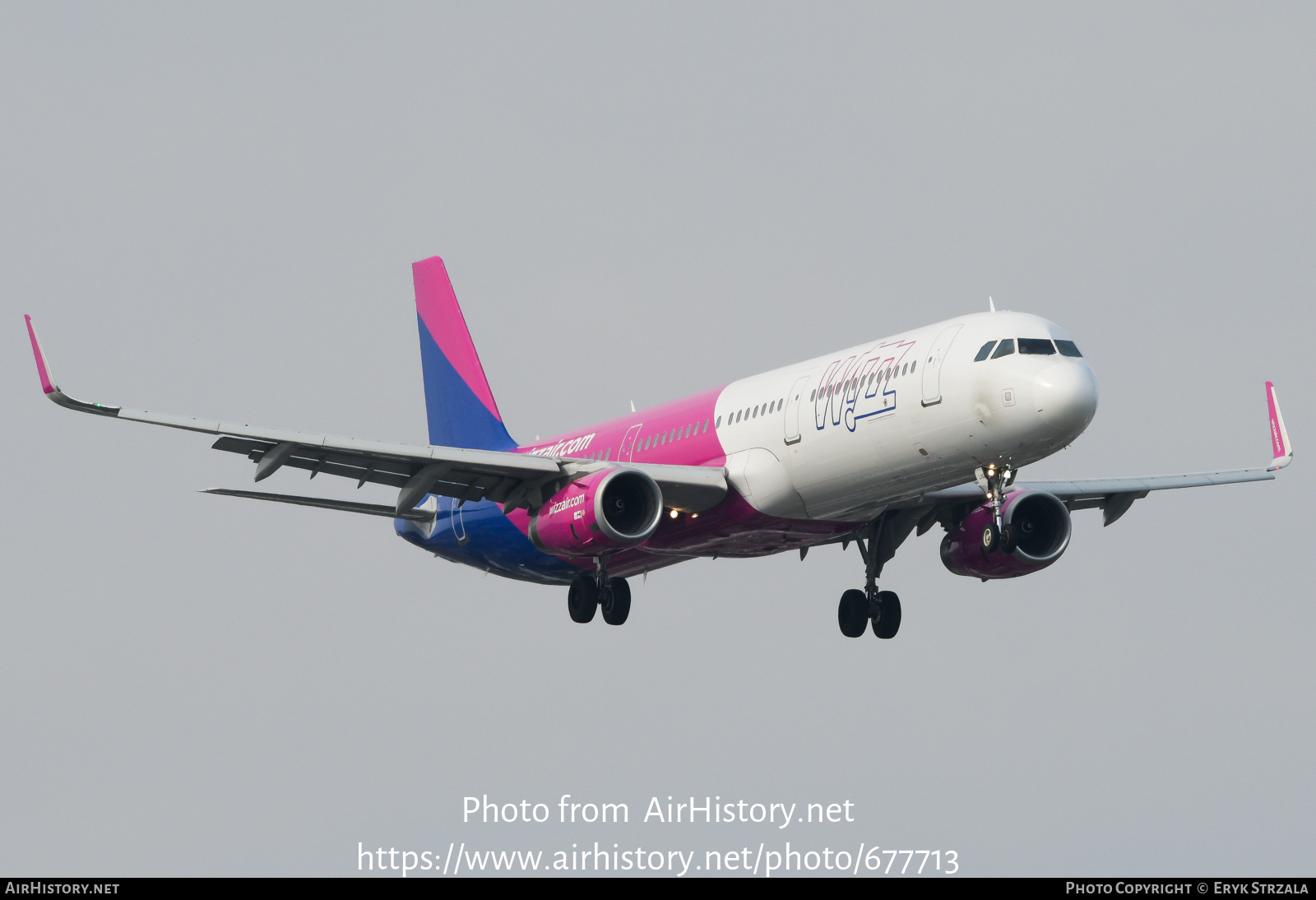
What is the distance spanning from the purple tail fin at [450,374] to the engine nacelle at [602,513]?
10.2 m

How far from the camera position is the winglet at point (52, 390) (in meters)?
36.0

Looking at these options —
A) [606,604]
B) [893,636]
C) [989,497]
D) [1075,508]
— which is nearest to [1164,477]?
[1075,508]

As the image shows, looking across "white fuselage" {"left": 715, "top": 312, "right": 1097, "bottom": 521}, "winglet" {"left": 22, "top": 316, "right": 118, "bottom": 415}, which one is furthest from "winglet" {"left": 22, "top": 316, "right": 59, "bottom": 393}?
"white fuselage" {"left": 715, "top": 312, "right": 1097, "bottom": 521}

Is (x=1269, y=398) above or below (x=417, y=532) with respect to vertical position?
above

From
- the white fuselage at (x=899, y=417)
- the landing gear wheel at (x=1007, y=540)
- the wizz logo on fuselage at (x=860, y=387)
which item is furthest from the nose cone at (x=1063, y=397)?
the wizz logo on fuselage at (x=860, y=387)

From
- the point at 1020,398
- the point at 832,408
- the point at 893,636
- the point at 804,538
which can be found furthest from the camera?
the point at 893,636

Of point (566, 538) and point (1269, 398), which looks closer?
point (566, 538)

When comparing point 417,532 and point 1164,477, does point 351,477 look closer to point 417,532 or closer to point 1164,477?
A: point 417,532

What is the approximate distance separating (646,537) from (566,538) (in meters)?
1.84

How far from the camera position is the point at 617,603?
1683 inches

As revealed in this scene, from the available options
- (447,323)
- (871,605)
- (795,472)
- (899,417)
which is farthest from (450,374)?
(899,417)

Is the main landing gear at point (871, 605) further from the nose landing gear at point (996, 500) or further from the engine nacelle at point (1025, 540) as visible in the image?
the nose landing gear at point (996, 500)

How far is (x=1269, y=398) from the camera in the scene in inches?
1750

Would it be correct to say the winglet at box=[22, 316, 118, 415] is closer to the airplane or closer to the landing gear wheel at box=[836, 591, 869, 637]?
the airplane
